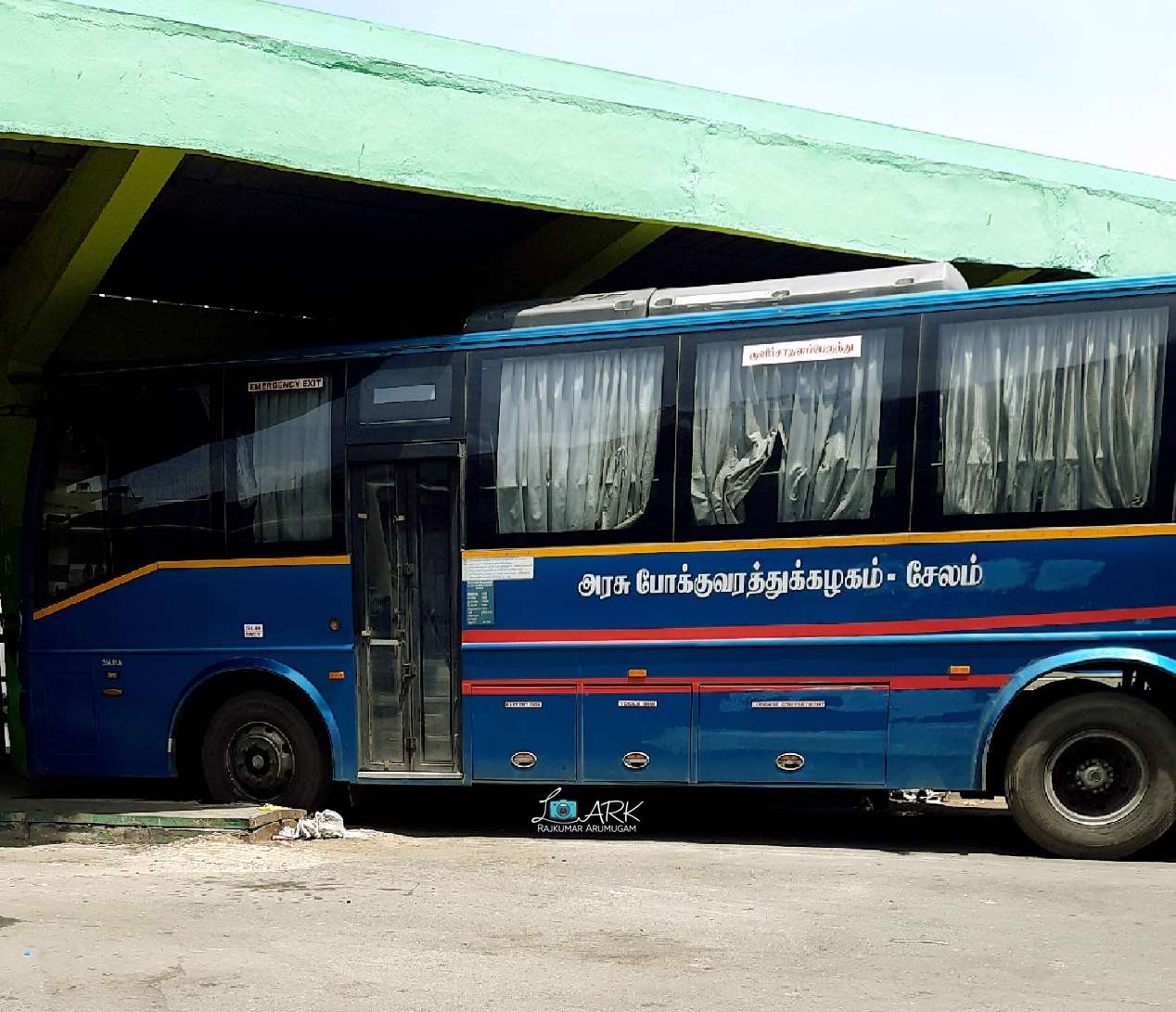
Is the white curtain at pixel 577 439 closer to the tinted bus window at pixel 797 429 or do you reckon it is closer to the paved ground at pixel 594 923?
the tinted bus window at pixel 797 429

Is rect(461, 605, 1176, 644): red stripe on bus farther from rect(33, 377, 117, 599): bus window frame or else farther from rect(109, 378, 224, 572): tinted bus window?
rect(33, 377, 117, 599): bus window frame

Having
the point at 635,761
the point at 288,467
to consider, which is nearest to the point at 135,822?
the point at 288,467

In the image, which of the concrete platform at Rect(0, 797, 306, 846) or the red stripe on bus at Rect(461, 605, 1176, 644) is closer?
the red stripe on bus at Rect(461, 605, 1176, 644)

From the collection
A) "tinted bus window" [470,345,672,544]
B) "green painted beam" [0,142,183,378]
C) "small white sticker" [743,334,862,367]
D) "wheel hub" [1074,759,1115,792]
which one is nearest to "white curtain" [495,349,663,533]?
"tinted bus window" [470,345,672,544]

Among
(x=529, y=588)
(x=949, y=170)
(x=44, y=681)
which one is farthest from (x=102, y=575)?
(x=949, y=170)

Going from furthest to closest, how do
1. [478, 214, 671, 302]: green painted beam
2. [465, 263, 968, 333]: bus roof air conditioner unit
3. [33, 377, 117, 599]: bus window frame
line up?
[478, 214, 671, 302]: green painted beam → [33, 377, 117, 599]: bus window frame → [465, 263, 968, 333]: bus roof air conditioner unit

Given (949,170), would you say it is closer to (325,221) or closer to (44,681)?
(325,221)

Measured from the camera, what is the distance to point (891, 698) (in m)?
8.29

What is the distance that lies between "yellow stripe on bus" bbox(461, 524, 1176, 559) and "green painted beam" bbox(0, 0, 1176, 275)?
101 inches

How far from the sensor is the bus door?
30.3ft

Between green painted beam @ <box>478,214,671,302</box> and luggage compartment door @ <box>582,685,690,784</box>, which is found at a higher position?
green painted beam @ <box>478,214,671,302</box>

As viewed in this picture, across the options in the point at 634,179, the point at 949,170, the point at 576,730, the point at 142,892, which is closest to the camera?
the point at 142,892

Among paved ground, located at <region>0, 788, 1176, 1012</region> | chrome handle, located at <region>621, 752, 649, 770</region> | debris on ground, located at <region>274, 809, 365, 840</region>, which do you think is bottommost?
debris on ground, located at <region>274, 809, 365, 840</region>

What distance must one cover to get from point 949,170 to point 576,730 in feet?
18.3
